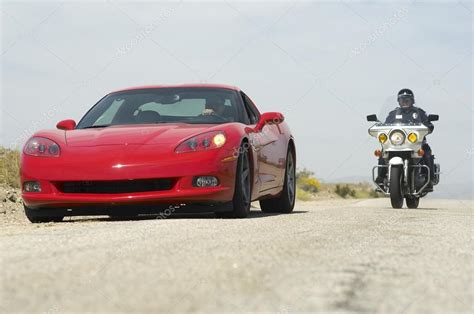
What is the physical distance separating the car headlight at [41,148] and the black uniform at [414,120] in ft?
22.5

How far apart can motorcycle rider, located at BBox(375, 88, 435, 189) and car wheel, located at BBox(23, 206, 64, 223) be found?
657 centimetres

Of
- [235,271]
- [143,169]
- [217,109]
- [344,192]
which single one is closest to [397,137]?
[217,109]

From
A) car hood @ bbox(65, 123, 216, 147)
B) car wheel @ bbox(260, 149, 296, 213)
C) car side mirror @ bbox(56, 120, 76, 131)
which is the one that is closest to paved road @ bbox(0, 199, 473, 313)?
car hood @ bbox(65, 123, 216, 147)

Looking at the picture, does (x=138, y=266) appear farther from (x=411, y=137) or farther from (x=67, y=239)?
(x=411, y=137)

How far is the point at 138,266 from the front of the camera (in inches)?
156

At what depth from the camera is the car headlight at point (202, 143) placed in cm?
804

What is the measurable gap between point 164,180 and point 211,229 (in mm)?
1980

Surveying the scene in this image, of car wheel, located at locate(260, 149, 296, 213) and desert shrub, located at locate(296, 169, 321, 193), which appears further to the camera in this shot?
desert shrub, located at locate(296, 169, 321, 193)

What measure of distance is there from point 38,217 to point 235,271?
16.5 feet

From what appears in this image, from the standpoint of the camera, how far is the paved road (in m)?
3.17

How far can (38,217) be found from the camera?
849 cm

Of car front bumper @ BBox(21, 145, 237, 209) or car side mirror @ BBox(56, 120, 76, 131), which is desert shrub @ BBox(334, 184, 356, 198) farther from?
car front bumper @ BBox(21, 145, 237, 209)

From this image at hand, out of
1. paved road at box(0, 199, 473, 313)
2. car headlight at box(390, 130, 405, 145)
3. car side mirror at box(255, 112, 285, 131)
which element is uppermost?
car headlight at box(390, 130, 405, 145)

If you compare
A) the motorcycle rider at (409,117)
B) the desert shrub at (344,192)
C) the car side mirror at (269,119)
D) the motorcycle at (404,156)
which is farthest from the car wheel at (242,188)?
the desert shrub at (344,192)
